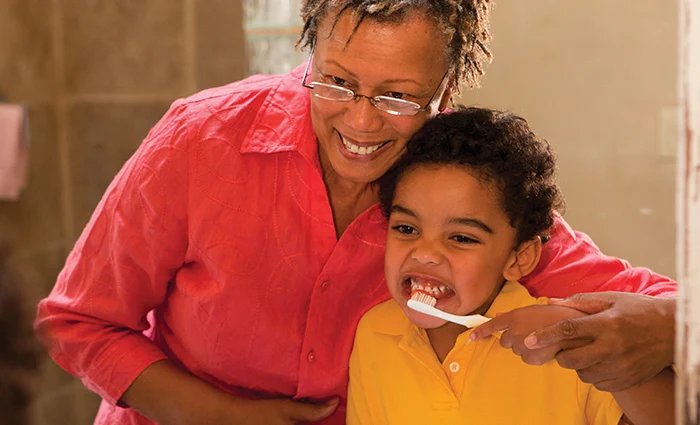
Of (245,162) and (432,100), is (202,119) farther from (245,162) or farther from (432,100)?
(432,100)

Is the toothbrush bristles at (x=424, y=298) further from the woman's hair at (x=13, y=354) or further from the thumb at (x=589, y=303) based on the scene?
the woman's hair at (x=13, y=354)

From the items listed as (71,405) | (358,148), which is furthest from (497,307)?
(71,405)

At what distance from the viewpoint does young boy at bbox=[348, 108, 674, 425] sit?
102 cm

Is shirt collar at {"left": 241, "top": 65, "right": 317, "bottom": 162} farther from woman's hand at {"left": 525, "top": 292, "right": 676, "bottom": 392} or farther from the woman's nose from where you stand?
woman's hand at {"left": 525, "top": 292, "right": 676, "bottom": 392}

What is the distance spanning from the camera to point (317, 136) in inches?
42.8

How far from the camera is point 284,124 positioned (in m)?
1.10

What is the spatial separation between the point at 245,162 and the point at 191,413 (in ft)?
1.16

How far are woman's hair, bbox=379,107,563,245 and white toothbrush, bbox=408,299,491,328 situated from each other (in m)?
0.15

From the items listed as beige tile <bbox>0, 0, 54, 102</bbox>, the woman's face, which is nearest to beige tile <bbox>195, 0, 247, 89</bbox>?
beige tile <bbox>0, 0, 54, 102</bbox>

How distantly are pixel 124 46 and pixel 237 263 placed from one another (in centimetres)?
105

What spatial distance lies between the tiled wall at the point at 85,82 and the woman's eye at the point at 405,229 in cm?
100

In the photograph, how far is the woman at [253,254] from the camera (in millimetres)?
1060

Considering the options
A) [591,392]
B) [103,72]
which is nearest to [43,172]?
[103,72]

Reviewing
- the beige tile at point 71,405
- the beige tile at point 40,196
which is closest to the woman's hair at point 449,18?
the beige tile at point 40,196
